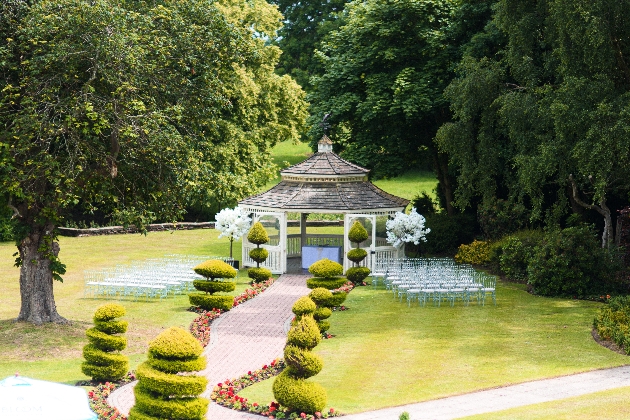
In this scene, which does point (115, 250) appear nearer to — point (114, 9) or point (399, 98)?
point (399, 98)

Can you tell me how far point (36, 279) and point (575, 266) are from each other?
1681 cm

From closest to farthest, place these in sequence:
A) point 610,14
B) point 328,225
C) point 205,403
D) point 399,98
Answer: point 205,403 → point 610,14 → point 399,98 → point 328,225

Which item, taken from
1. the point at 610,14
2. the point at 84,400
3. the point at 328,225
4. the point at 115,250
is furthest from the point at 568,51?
the point at 328,225

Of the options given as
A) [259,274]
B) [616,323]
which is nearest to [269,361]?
[616,323]

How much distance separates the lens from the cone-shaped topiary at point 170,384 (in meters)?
15.9

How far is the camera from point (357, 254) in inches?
1312

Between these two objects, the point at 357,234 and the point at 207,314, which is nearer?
the point at 207,314

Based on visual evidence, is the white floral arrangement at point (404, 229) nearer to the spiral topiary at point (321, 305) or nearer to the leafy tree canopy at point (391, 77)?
the leafy tree canopy at point (391, 77)

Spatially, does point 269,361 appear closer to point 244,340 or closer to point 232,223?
point 244,340

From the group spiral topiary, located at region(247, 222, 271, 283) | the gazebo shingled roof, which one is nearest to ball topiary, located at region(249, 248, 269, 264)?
spiral topiary, located at region(247, 222, 271, 283)

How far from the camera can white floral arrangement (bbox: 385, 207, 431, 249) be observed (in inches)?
1379

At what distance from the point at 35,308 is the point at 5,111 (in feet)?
17.3

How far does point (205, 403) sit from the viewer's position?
16.2 m

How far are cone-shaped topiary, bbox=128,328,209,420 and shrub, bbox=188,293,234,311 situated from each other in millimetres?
11488
